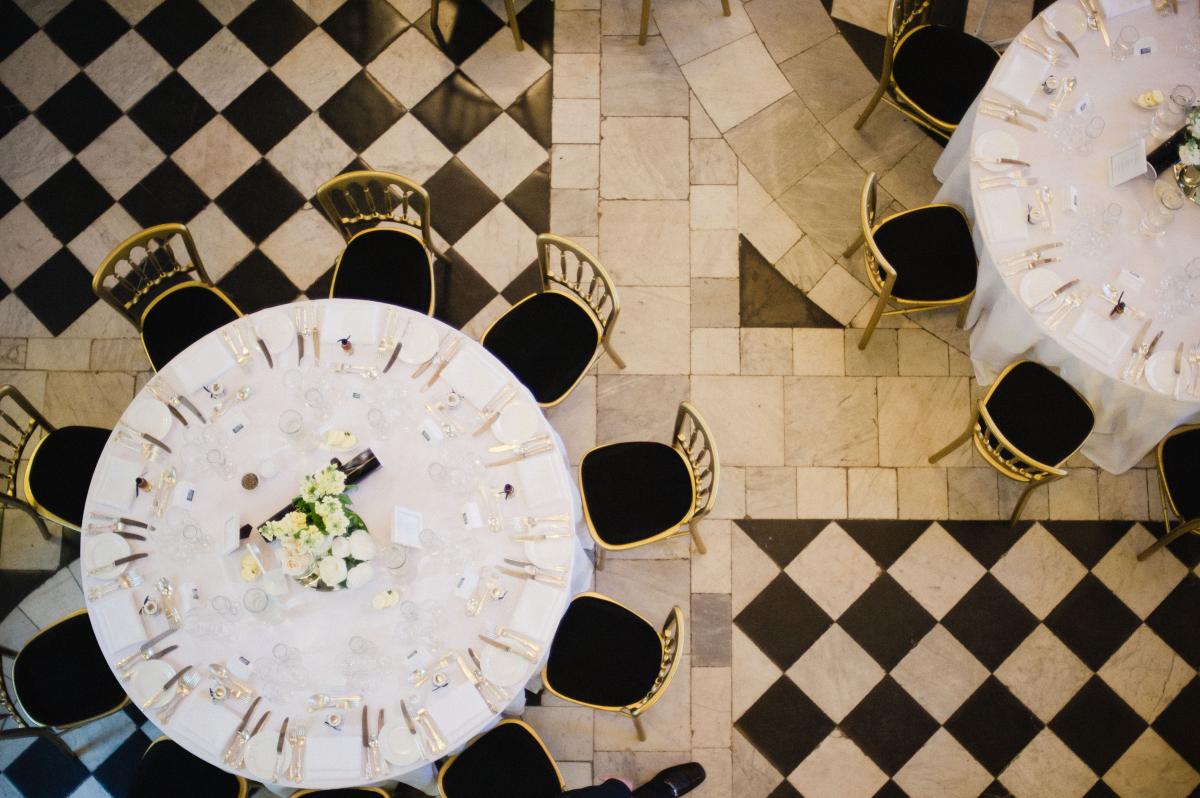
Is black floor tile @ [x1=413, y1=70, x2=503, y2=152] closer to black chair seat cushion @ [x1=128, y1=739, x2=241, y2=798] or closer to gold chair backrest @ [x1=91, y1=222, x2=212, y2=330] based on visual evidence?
gold chair backrest @ [x1=91, y1=222, x2=212, y2=330]

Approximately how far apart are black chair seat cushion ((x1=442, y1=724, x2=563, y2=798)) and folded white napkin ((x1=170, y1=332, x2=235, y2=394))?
1.74 m

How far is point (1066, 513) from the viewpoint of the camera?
4.28 meters

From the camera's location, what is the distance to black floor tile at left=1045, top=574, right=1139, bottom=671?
4.12m

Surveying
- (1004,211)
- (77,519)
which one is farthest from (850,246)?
(77,519)

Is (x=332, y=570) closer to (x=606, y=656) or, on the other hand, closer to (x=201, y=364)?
(x=201, y=364)

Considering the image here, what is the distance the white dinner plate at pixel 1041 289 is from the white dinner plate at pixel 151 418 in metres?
3.33

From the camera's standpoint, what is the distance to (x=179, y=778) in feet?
11.5

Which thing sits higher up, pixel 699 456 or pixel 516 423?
pixel 516 423

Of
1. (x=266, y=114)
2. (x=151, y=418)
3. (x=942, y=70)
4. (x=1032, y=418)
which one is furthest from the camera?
(x=266, y=114)

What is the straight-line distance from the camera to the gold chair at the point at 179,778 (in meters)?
3.48

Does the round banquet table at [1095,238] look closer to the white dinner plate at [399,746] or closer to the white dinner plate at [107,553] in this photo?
the white dinner plate at [399,746]

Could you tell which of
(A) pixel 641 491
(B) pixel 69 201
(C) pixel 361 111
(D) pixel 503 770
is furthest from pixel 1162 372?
(B) pixel 69 201

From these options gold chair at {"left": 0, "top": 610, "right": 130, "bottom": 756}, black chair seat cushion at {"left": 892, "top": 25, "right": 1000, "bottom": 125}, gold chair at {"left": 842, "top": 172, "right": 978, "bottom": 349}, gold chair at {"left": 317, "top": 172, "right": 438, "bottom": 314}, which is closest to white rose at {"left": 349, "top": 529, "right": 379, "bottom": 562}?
gold chair at {"left": 317, "top": 172, "right": 438, "bottom": 314}

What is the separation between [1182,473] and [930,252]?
1.41 m
